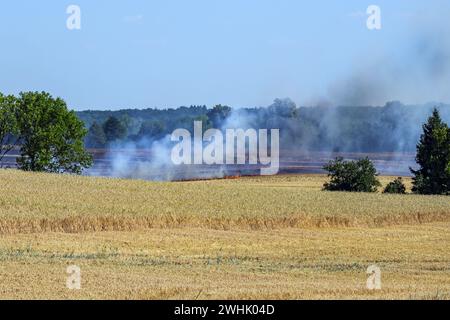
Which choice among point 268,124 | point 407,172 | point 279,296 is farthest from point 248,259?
point 268,124

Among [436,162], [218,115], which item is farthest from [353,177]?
[218,115]

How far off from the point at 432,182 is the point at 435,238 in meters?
33.4

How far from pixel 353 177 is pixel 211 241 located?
36.7 metres

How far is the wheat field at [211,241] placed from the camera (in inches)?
979

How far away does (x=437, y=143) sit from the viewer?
79.0m

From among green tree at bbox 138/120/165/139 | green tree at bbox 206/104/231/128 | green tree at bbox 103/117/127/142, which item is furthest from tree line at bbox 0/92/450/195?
green tree at bbox 103/117/127/142

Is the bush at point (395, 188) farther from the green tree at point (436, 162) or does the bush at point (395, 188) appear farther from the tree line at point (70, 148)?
the green tree at point (436, 162)

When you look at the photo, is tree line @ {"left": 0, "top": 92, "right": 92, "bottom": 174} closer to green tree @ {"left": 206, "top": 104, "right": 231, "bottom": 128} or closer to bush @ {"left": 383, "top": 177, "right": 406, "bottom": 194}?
bush @ {"left": 383, "top": 177, "right": 406, "bottom": 194}

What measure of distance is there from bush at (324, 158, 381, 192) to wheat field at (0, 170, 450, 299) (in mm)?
9468

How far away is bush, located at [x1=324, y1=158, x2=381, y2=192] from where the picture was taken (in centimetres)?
7644

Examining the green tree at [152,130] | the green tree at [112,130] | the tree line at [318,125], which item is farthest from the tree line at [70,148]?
the green tree at [112,130]

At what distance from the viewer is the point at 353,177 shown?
7669 cm

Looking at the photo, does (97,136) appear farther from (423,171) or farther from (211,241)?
(211,241)
